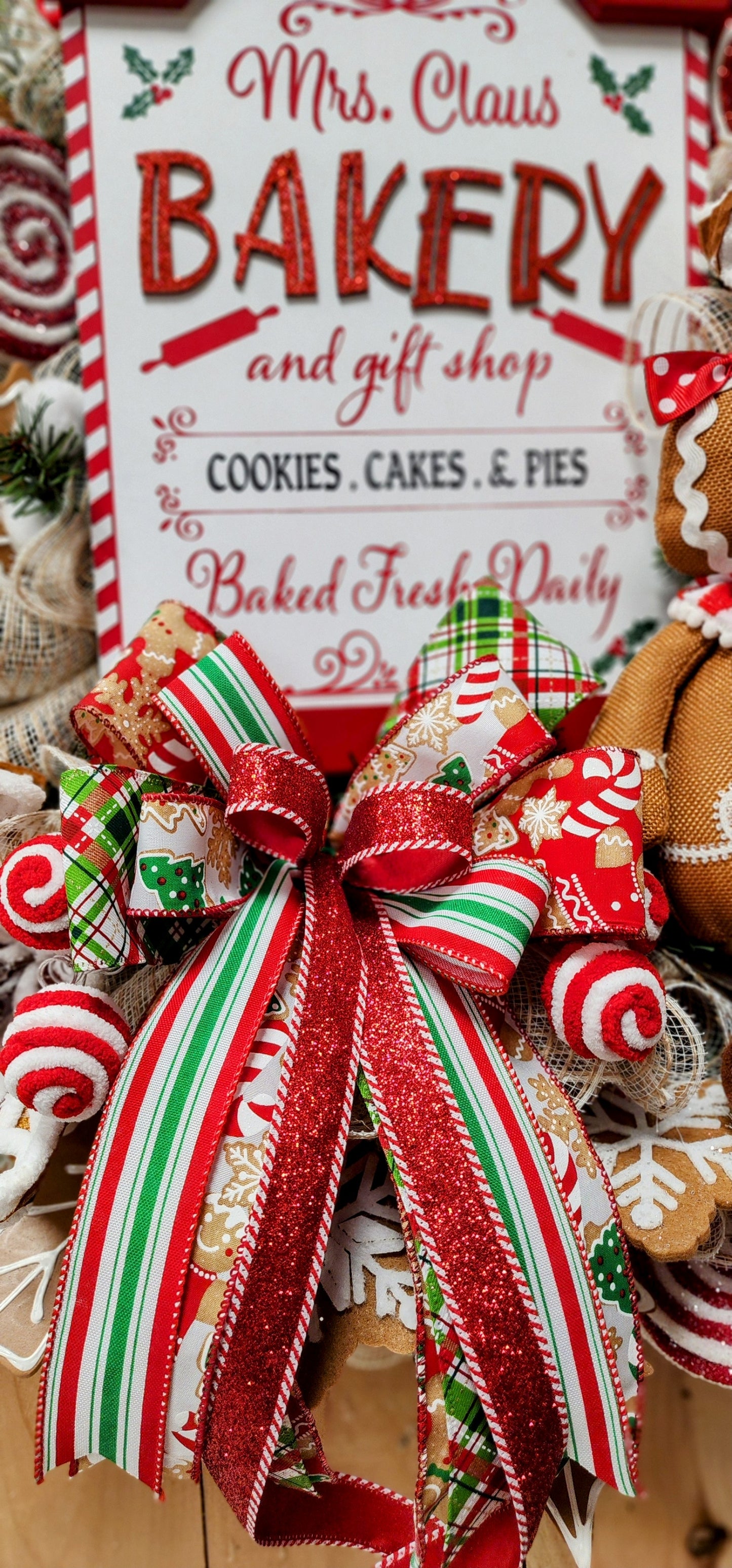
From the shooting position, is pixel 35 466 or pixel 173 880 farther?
pixel 35 466

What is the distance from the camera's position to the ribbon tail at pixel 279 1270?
511 mm

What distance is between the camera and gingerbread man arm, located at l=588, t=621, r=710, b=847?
2.33 feet

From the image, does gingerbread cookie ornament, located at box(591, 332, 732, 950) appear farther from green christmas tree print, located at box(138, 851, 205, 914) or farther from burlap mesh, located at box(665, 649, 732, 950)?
green christmas tree print, located at box(138, 851, 205, 914)

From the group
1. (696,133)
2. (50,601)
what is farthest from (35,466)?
(696,133)

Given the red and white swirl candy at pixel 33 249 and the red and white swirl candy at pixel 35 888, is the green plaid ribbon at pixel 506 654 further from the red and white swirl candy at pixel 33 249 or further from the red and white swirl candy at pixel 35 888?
the red and white swirl candy at pixel 33 249

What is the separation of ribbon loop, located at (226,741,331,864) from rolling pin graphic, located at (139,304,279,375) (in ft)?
1.26

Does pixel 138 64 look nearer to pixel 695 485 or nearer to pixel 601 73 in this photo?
pixel 601 73

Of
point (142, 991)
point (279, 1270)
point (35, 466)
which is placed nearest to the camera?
point (279, 1270)

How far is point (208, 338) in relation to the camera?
Answer: 81cm

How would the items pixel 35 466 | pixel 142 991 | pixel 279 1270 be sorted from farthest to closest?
pixel 35 466
pixel 142 991
pixel 279 1270

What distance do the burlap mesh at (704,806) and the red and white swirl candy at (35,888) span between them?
1.32 ft

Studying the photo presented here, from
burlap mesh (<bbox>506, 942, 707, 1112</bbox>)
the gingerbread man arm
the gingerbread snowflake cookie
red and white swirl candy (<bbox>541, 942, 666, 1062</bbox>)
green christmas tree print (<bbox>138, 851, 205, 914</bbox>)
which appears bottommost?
the gingerbread snowflake cookie

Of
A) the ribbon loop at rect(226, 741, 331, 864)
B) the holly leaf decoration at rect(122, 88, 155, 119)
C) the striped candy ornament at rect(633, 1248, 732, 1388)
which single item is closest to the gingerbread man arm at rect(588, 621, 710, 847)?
the ribbon loop at rect(226, 741, 331, 864)

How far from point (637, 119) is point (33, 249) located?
514 millimetres
